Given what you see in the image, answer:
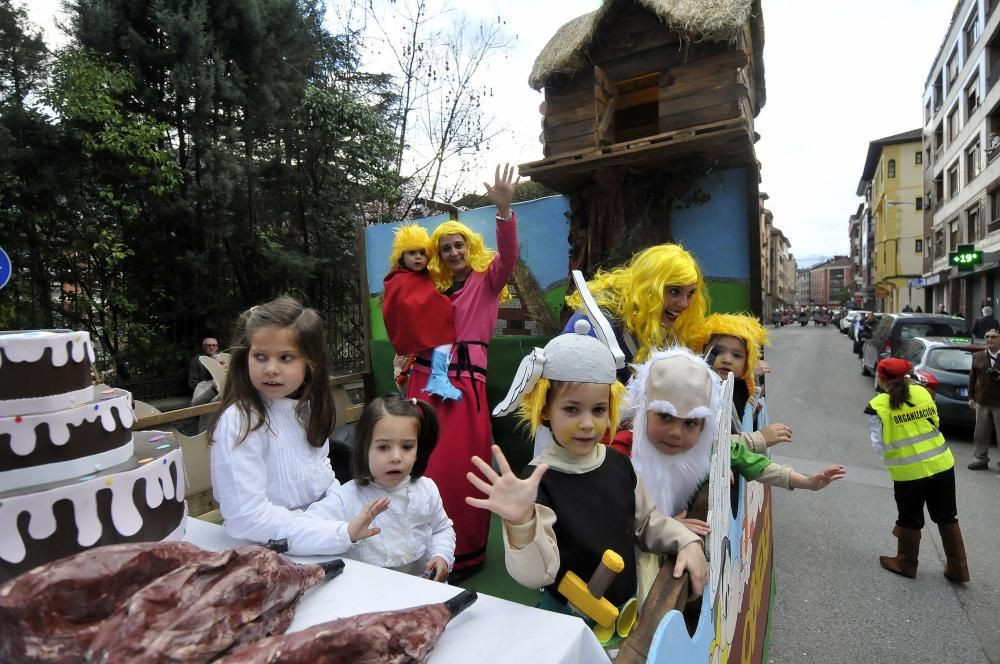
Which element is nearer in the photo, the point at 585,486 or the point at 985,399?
the point at 585,486

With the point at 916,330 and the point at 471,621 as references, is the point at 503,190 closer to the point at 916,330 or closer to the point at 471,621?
the point at 471,621

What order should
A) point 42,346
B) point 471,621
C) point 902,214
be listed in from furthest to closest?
point 902,214
point 42,346
point 471,621

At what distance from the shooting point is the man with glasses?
20.0 ft

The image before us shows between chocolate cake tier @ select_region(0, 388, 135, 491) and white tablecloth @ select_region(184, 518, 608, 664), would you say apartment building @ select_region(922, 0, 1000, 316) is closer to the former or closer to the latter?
white tablecloth @ select_region(184, 518, 608, 664)

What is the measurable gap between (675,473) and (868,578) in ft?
10.4

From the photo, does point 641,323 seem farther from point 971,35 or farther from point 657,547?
point 971,35

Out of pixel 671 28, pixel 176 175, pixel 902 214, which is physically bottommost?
pixel 671 28

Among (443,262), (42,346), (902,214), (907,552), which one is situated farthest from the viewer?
(902,214)

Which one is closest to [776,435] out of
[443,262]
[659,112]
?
[443,262]

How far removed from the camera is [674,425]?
5.94ft

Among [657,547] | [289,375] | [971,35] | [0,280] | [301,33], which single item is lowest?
[657,547]

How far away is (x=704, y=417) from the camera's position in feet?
5.83

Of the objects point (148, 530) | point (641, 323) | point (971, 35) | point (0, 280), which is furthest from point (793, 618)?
point (971, 35)

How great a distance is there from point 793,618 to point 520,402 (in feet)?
9.70
